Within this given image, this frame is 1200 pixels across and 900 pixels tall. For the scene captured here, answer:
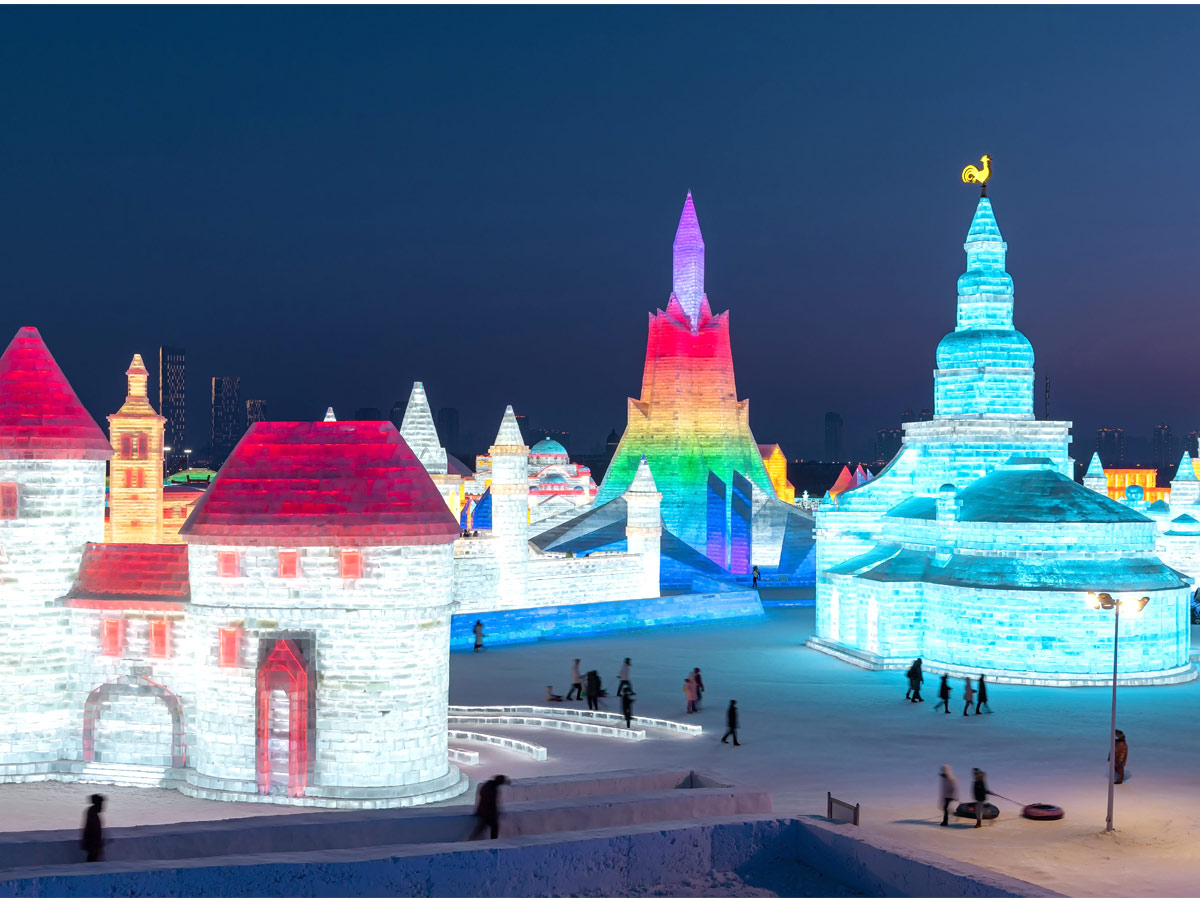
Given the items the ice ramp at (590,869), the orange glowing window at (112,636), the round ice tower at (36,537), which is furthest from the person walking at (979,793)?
the round ice tower at (36,537)

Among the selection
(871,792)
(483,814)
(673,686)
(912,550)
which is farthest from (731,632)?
(483,814)

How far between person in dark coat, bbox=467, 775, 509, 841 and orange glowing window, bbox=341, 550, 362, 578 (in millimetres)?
5427

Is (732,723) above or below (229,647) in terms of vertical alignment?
below

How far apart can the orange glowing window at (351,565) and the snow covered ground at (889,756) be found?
342 centimetres

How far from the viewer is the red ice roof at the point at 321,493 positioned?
60.3ft

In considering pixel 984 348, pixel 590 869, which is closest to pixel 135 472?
pixel 984 348

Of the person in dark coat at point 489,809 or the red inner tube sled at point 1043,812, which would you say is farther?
the red inner tube sled at point 1043,812

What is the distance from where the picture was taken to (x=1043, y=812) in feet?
59.7

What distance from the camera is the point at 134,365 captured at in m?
47.5

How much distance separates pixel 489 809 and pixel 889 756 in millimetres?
10807

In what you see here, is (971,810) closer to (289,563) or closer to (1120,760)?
(1120,760)

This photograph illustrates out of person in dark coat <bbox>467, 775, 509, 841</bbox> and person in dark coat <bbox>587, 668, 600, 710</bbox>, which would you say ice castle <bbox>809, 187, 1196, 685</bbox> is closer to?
person in dark coat <bbox>587, 668, 600, 710</bbox>

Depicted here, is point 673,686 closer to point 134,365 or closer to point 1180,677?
point 1180,677

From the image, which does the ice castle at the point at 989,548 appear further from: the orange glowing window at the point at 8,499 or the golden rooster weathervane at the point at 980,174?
Result: the orange glowing window at the point at 8,499
